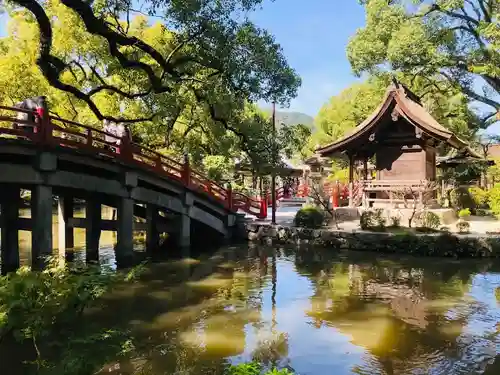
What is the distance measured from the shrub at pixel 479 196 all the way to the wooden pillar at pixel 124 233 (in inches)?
562

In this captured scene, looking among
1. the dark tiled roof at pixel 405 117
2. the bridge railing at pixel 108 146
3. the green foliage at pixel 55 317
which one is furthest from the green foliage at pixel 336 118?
the green foliage at pixel 55 317

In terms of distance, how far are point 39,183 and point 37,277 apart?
6361 mm

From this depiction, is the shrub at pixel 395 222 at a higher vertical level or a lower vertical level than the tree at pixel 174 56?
lower

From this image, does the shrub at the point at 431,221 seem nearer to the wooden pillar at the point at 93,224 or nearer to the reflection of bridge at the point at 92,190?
the reflection of bridge at the point at 92,190

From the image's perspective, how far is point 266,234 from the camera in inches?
797

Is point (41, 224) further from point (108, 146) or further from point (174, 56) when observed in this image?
point (174, 56)

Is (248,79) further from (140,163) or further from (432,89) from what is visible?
(432,89)

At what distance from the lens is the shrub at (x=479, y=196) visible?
814 inches

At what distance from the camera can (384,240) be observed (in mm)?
17547

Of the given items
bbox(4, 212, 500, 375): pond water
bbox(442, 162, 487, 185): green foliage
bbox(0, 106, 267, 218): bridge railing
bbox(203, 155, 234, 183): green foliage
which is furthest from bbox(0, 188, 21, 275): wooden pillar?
bbox(442, 162, 487, 185): green foliage

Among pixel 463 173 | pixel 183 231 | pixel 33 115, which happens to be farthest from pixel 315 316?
pixel 463 173

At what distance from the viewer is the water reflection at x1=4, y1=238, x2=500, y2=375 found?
303 inches

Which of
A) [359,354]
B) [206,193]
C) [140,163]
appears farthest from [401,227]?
[359,354]

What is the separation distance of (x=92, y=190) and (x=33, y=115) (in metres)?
2.69
